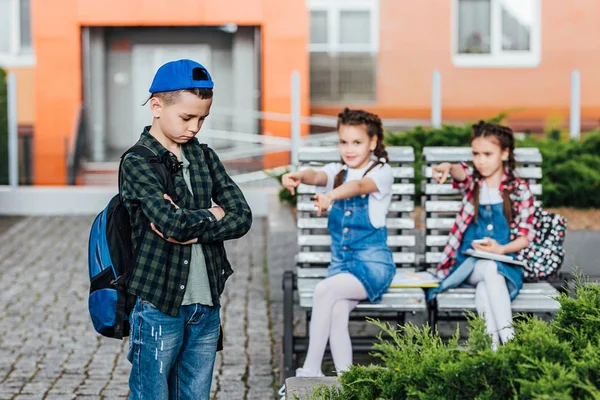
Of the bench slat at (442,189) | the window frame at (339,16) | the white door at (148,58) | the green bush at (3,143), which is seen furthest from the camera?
the white door at (148,58)

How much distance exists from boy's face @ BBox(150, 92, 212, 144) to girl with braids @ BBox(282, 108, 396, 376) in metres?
1.64

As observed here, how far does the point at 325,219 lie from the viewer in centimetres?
639

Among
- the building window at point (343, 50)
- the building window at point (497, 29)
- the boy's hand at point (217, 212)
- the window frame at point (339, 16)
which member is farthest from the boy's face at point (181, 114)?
the building window at point (497, 29)

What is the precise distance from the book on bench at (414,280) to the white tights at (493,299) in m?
0.25

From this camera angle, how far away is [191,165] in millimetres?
4172

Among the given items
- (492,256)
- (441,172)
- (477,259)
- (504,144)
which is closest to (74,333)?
(441,172)

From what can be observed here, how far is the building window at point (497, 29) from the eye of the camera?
19.4m

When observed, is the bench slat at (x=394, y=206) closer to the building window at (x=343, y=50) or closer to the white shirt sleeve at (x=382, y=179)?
the white shirt sleeve at (x=382, y=179)

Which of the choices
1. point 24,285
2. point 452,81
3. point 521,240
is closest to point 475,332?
point 521,240

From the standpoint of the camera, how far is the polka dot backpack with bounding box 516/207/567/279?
604 centimetres

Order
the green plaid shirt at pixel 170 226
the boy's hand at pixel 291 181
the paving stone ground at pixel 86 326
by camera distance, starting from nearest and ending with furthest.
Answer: the green plaid shirt at pixel 170 226 → the boy's hand at pixel 291 181 → the paving stone ground at pixel 86 326

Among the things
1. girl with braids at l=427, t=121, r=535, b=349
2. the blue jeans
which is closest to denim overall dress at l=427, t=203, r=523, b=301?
girl with braids at l=427, t=121, r=535, b=349

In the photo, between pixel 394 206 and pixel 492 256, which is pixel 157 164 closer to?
pixel 492 256

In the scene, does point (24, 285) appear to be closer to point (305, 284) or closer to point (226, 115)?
point (305, 284)
